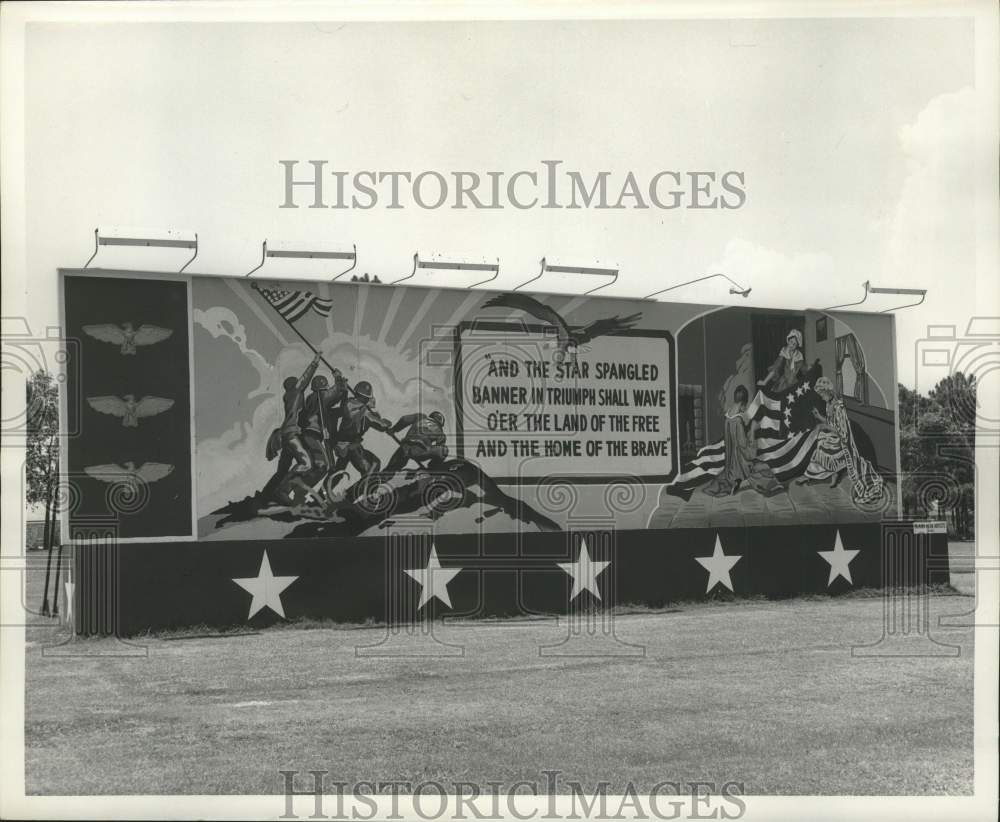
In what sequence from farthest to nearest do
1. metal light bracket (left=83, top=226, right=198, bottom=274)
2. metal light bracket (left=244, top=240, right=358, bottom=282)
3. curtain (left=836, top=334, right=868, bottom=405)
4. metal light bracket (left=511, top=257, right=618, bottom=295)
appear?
curtain (left=836, top=334, right=868, bottom=405), metal light bracket (left=511, top=257, right=618, bottom=295), metal light bracket (left=244, top=240, right=358, bottom=282), metal light bracket (left=83, top=226, right=198, bottom=274)

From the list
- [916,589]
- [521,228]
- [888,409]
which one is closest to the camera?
[521,228]

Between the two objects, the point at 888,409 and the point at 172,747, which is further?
the point at 888,409

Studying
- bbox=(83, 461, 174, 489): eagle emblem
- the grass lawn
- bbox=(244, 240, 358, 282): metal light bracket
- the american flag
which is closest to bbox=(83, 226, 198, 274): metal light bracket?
bbox=(244, 240, 358, 282): metal light bracket

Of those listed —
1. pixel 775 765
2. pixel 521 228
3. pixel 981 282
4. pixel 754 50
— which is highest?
pixel 754 50

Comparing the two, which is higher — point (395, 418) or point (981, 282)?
point (981, 282)

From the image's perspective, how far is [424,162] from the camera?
6.44 meters

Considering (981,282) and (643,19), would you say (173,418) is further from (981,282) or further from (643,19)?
(981,282)

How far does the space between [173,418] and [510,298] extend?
112 inches

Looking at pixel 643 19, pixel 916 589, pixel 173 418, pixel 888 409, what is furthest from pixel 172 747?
pixel 888 409

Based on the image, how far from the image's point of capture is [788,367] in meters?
10.4

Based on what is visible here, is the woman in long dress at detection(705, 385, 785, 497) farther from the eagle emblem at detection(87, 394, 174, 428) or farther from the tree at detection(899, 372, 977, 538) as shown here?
the eagle emblem at detection(87, 394, 174, 428)

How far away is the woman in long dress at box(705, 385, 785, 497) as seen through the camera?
10188 mm

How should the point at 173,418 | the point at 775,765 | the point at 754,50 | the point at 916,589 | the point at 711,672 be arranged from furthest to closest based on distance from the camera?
the point at 916,589
the point at 173,418
the point at 711,672
the point at 754,50
the point at 775,765

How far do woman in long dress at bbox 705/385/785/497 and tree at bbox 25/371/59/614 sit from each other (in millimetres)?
5492
